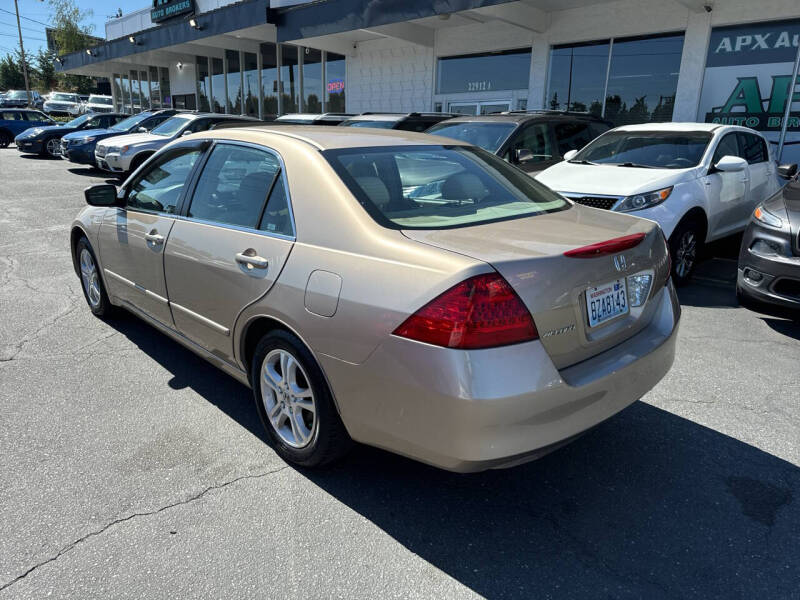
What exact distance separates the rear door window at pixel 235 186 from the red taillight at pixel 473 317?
1.07m

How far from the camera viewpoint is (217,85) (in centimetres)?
2603

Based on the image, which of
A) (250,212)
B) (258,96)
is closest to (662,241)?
(250,212)

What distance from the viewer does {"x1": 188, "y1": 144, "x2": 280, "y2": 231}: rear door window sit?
2984mm

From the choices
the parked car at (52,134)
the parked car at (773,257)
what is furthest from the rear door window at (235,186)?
the parked car at (52,134)

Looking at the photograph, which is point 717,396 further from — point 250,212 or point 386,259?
point 250,212

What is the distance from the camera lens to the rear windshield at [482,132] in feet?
25.5

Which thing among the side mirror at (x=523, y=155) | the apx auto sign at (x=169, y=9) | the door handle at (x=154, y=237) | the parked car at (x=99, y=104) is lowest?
the door handle at (x=154, y=237)

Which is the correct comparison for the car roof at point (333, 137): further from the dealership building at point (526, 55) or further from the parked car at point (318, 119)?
the parked car at point (318, 119)

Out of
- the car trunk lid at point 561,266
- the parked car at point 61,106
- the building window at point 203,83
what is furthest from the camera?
the parked car at point 61,106

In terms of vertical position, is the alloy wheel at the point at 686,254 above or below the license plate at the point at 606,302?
below

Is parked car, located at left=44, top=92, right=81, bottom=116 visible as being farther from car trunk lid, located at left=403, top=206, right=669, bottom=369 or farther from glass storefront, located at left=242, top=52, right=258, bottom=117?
car trunk lid, located at left=403, top=206, right=669, bottom=369

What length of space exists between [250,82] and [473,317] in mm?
24383

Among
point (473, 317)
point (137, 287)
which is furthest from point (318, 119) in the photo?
point (473, 317)

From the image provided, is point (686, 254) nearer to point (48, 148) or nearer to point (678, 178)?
point (678, 178)
